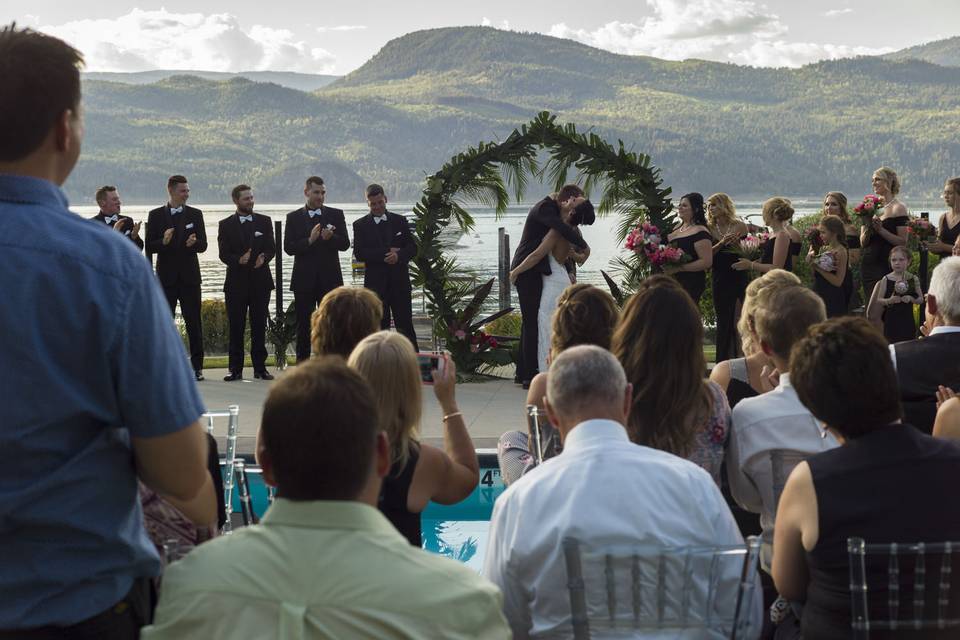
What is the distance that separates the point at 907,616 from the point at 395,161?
104m

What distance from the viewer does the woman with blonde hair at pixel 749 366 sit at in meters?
4.40

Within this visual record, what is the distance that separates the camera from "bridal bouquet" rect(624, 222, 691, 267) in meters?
10.3

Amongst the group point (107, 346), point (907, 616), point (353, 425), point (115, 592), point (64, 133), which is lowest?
point (907, 616)

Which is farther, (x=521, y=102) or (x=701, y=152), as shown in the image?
(x=521, y=102)

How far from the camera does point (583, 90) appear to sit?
443ft

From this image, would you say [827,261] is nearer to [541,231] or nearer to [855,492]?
[541,231]

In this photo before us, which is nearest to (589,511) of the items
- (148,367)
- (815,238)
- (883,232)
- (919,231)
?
(148,367)

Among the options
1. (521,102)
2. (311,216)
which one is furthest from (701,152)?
(311,216)

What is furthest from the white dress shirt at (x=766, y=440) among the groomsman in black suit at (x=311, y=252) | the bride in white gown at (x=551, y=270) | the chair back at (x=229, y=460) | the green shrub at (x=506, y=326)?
the green shrub at (x=506, y=326)

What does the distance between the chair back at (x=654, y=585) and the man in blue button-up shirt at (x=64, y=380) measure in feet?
2.83

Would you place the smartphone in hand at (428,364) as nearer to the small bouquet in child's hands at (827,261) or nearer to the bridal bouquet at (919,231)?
the small bouquet in child's hands at (827,261)

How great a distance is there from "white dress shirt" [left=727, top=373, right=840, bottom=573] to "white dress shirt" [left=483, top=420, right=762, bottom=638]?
796mm

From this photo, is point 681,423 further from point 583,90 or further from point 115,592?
point 583,90

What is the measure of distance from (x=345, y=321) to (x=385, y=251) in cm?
701
